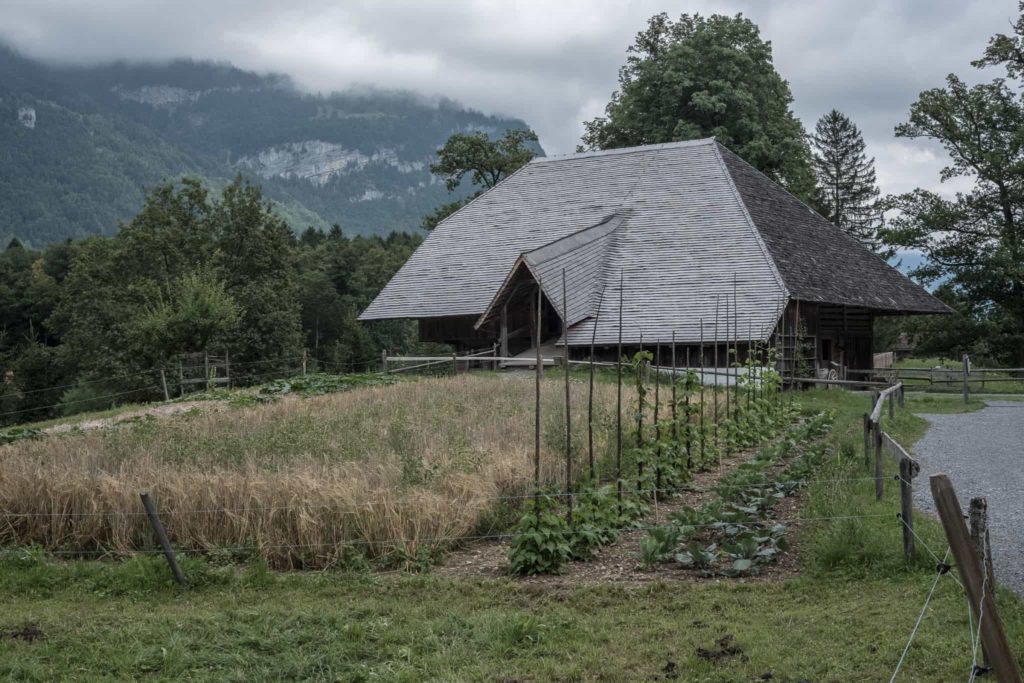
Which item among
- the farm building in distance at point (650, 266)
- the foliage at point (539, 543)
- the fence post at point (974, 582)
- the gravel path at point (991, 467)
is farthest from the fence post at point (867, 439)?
the farm building in distance at point (650, 266)

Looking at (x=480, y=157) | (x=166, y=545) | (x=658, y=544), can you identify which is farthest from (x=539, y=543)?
(x=480, y=157)

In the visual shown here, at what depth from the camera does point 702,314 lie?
26.4m

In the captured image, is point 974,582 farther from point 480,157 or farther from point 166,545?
point 480,157

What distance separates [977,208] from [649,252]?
14.1m

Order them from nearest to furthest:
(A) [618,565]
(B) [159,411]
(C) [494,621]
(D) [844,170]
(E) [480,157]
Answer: (C) [494,621] < (A) [618,565] < (B) [159,411] < (E) [480,157] < (D) [844,170]

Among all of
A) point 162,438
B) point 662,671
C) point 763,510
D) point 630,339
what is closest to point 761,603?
point 662,671

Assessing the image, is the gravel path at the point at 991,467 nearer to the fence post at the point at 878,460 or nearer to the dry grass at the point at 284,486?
the fence post at the point at 878,460

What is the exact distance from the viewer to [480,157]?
44.9 meters

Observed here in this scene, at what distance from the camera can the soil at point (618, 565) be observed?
8.19 metres

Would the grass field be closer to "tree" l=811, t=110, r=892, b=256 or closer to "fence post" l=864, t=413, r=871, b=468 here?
"fence post" l=864, t=413, r=871, b=468

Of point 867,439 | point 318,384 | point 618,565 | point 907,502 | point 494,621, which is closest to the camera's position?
point 494,621

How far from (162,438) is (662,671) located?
9.77 m

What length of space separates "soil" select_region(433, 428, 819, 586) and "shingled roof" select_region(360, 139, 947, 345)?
14.9 metres

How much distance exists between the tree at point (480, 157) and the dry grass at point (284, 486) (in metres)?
31.5
